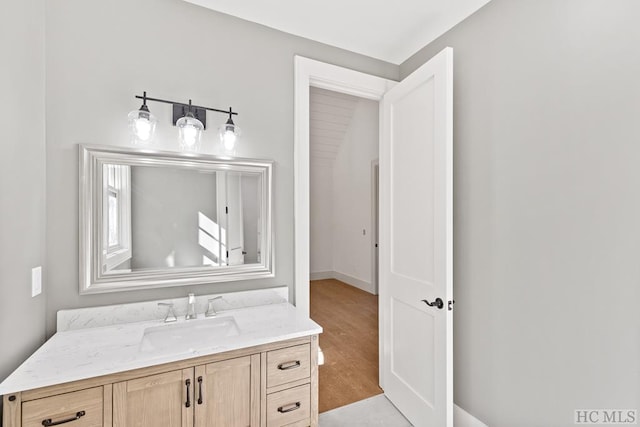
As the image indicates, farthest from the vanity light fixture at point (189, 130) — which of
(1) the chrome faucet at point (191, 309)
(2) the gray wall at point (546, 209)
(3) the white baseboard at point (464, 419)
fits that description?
(3) the white baseboard at point (464, 419)

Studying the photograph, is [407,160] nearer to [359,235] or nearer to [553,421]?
[553,421]

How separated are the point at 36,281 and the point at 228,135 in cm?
114

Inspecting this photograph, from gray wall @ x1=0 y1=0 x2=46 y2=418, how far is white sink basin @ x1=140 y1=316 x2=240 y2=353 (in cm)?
46

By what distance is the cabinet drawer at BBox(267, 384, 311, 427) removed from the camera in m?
1.43

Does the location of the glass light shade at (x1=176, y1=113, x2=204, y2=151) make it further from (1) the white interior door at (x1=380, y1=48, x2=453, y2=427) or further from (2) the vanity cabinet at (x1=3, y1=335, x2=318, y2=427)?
(1) the white interior door at (x1=380, y1=48, x2=453, y2=427)

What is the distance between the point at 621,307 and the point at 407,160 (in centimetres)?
124

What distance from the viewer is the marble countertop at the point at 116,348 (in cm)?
109

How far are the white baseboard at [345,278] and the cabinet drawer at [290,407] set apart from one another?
3.61 metres

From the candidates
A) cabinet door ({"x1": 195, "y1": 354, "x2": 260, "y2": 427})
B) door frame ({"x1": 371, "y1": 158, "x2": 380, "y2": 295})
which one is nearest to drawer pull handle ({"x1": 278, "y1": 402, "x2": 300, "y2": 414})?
cabinet door ({"x1": 195, "y1": 354, "x2": 260, "y2": 427})

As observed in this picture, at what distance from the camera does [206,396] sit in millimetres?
1311


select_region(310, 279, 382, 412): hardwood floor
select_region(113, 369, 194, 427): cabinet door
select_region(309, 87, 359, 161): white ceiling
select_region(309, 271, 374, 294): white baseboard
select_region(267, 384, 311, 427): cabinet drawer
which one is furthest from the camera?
select_region(309, 271, 374, 294): white baseboard

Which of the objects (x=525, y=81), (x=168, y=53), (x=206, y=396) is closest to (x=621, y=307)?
(x=525, y=81)

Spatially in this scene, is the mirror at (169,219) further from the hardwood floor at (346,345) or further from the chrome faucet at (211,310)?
the hardwood floor at (346,345)

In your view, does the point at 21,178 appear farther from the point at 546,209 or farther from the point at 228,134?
the point at 546,209
